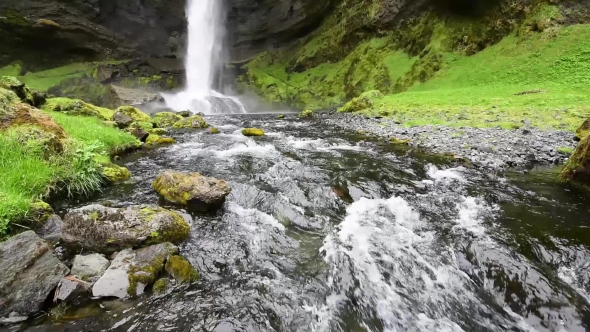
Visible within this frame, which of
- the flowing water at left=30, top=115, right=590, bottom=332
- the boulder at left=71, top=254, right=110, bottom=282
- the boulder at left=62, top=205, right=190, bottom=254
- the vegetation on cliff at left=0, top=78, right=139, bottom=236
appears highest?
the vegetation on cliff at left=0, top=78, right=139, bottom=236

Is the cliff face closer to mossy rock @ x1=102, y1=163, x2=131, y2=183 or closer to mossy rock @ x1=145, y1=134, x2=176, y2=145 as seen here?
mossy rock @ x1=145, y1=134, x2=176, y2=145

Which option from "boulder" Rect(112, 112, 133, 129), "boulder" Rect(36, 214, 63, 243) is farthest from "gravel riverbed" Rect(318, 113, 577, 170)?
"boulder" Rect(112, 112, 133, 129)

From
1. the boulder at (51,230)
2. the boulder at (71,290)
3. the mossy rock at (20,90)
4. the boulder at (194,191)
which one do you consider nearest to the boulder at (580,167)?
the boulder at (194,191)

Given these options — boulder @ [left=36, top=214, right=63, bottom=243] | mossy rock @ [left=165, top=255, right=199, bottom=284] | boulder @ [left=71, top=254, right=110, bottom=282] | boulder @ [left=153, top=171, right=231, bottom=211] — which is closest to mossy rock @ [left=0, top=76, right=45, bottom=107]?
boulder @ [left=153, top=171, right=231, bottom=211]

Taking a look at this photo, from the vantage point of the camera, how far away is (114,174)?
9.88m

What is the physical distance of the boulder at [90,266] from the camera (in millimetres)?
5062

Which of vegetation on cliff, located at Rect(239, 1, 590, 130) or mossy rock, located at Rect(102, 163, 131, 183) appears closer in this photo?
mossy rock, located at Rect(102, 163, 131, 183)

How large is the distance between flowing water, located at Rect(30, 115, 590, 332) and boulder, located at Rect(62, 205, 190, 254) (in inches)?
22.0

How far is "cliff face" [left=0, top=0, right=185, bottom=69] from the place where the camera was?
48469 mm

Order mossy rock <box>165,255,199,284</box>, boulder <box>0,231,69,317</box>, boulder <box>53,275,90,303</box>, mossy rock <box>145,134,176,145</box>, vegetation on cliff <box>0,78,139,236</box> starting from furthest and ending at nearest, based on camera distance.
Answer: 1. mossy rock <box>145,134,176,145</box>
2. vegetation on cliff <box>0,78,139,236</box>
3. mossy rock <box>165,255,199,284</box>
4. boulder <box>53,275,90,303</box>
5. boulder <box>0,231,69,317</box>

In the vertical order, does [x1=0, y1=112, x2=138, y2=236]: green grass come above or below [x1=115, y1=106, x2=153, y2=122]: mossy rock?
above

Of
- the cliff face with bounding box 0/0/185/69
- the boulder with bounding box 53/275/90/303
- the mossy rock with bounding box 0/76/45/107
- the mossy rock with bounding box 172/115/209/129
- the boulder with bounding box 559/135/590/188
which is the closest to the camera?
the boulder with bounding box 53/275/90/303

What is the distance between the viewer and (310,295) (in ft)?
17.5

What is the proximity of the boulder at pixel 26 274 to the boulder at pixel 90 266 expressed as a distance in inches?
7.3
